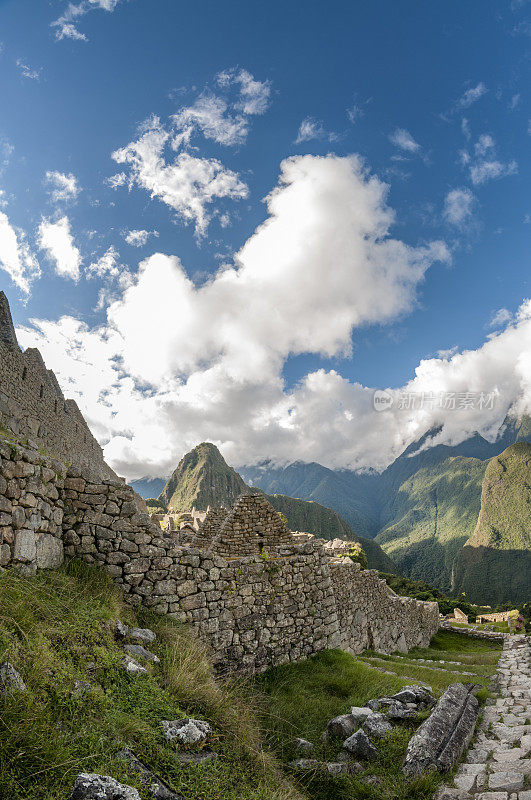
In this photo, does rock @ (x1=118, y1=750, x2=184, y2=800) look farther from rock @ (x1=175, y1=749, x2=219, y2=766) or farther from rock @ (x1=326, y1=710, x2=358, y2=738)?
rock @ (x1=326, y1=710, x2=358, y2=738)

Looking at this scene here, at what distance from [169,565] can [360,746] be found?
416 cm

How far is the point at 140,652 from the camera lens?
5266 mm

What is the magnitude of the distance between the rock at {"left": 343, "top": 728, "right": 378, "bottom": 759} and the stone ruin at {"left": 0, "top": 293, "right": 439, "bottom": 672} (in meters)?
3.28

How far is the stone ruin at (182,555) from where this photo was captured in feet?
18.6

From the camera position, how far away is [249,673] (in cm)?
803

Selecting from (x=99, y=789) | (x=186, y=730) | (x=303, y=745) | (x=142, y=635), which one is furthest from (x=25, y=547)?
(x=303, y=745)

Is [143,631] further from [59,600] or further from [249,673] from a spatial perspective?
[249,673]

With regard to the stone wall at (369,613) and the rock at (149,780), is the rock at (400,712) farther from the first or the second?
the stone wall at (369,613)

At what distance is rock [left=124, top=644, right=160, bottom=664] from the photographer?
515 cm

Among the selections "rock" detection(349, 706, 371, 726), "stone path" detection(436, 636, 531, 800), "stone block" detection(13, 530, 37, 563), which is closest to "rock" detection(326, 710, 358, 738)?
"rock" detection(349, 706, 371, 726)

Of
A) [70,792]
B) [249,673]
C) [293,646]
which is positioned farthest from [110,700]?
[293,646]

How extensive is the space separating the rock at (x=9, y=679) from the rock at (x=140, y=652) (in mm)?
2189

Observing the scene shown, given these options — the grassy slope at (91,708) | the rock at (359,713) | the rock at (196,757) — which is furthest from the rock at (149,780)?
the rock at (359,713)

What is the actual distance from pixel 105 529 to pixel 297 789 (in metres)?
4.68
